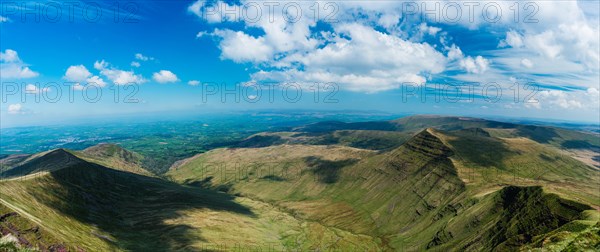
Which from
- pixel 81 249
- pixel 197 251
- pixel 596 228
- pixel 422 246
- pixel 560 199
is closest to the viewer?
pixel 596 228

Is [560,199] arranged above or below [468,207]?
above

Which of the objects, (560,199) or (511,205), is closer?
(560,199)

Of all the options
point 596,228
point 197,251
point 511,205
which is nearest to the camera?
point 596,228

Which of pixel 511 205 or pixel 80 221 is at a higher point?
pixel 511 205

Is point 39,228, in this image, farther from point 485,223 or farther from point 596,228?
point 485,223

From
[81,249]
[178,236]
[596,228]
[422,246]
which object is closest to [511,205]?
[422,246]

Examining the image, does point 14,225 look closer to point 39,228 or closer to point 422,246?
point 39,228

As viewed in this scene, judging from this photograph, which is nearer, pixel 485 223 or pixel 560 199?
pixel 560 199

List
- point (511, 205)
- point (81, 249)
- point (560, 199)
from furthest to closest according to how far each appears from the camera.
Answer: point (511, 205) < point (81, 249) < point (560, 199)

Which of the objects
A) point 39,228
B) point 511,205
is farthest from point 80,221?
point 511,205

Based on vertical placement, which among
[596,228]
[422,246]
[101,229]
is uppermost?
[596,228]
